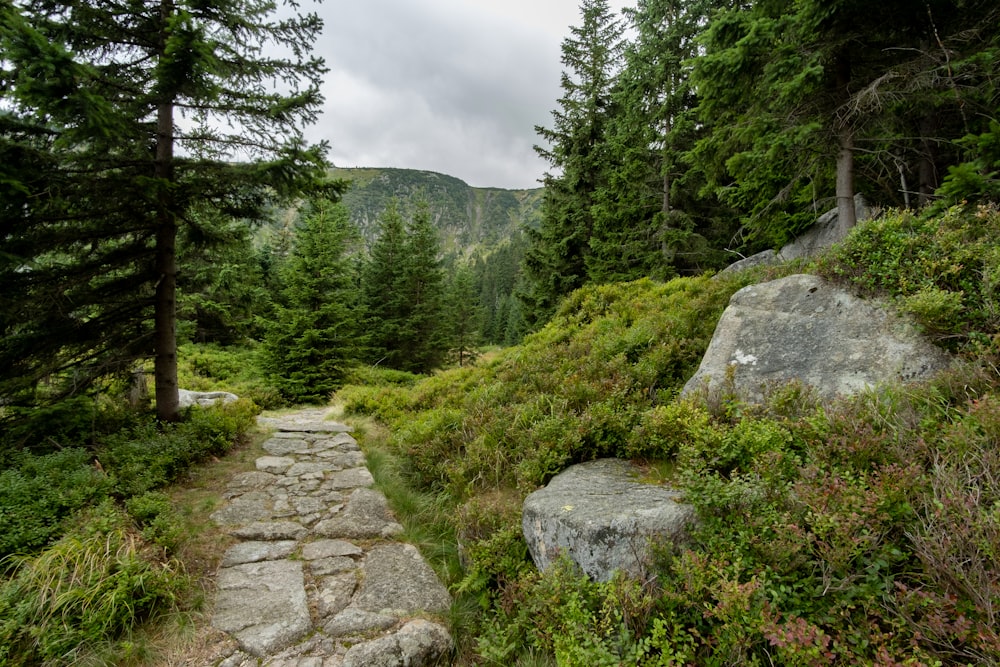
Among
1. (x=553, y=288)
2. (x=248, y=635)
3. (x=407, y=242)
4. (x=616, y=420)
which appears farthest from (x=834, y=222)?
(x=407, y=242)

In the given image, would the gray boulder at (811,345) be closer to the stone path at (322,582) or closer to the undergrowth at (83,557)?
the stone path at (322,582)

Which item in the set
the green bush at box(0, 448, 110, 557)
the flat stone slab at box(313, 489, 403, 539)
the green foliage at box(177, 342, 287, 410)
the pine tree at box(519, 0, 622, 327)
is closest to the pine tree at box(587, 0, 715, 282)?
the pine tree at box(519, 0, 622, 327)

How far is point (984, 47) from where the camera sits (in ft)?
19.0

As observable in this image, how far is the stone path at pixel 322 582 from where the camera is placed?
2.84 meters

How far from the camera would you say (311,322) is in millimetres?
14805

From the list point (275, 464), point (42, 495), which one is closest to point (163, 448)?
point (275, 464)

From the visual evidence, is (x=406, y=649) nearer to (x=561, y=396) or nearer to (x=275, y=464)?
(x=561, y=396)

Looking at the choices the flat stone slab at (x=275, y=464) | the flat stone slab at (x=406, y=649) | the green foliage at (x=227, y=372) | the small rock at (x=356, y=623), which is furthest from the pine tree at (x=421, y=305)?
the flat stone slab at (x=406, y=649)

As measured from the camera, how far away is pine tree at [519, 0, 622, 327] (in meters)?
17.7

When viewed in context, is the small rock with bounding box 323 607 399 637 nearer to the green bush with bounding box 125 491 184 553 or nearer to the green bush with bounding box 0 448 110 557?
the green bush with bounding box 125 491 184 553

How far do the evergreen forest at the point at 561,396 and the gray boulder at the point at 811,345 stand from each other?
0.23 meters

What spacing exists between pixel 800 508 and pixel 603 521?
125cm

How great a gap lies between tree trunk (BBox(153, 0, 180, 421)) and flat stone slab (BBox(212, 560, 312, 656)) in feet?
13.9

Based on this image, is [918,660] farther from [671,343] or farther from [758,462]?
[671,343]
